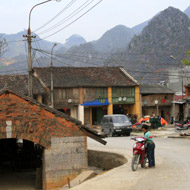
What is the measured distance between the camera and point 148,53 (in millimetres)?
120188

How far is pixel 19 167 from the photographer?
20484 mm

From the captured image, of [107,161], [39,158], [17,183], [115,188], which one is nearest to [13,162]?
[39,158]

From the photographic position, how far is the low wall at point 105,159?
54.6 ft

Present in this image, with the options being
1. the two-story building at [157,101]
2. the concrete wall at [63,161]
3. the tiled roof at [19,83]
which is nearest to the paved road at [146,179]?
the concrete wall at [63,161]

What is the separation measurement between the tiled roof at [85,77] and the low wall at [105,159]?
2980cm

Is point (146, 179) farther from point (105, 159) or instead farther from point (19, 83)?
point (19, 83)

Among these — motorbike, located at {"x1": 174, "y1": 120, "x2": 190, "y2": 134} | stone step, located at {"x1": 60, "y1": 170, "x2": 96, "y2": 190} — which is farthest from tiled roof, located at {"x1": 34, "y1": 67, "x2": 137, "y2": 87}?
stone step, located at {"x1": 60, "y1": 170, "x2": 96, "y2": 190}

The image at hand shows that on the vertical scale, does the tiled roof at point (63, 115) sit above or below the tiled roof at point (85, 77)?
below

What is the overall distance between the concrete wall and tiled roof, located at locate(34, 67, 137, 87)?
3414 cm

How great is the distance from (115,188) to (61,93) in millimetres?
40389

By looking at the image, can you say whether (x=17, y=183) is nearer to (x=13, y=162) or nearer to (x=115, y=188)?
(x=13, y=162)

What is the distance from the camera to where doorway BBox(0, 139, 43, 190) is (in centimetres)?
1593

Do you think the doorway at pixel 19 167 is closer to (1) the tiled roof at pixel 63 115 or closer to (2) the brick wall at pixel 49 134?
(2) the brick wall at pixel 49 134

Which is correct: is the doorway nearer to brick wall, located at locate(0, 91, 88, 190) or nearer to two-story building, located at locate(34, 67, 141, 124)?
brick wall, located at locate(0, 91, 88, 190)
